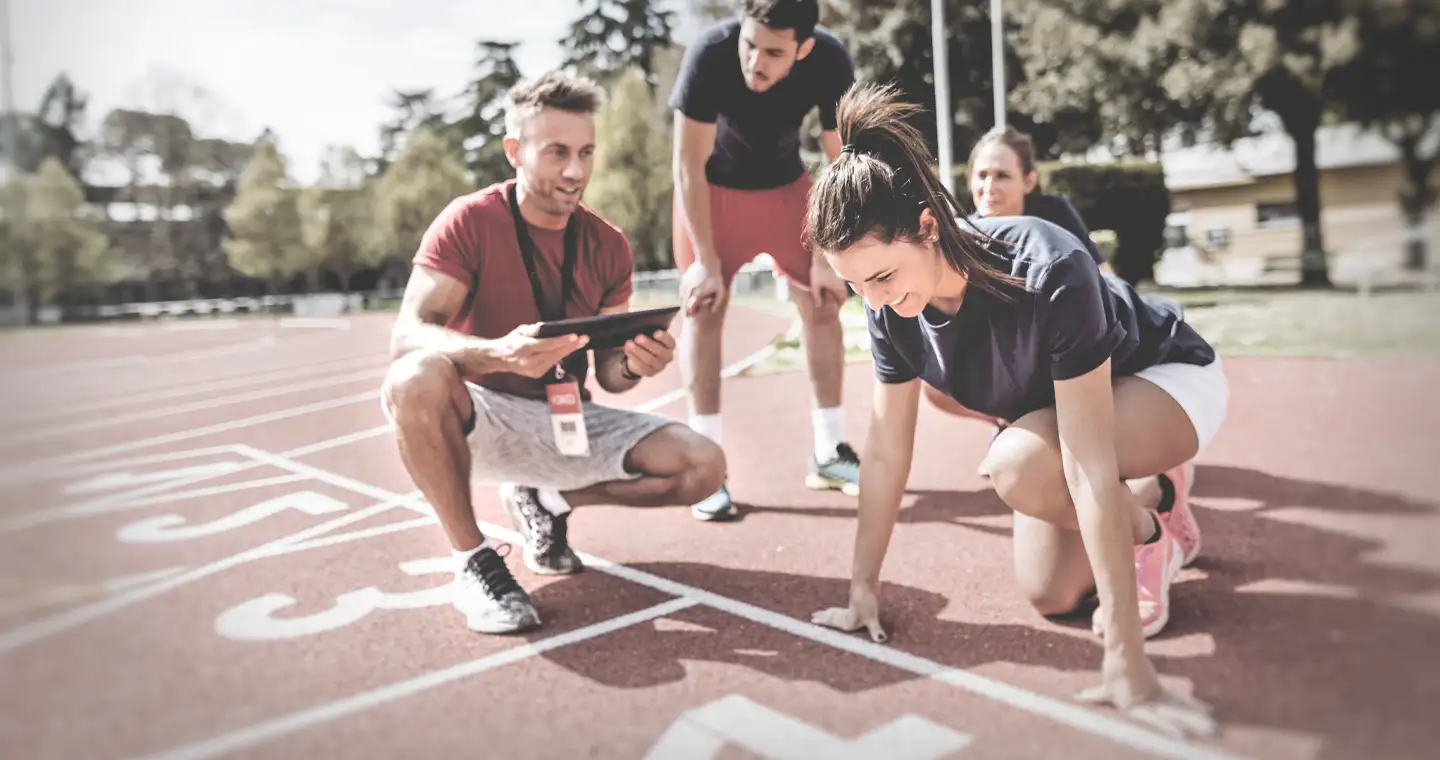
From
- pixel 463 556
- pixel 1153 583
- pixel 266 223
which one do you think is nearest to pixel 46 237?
pixel 266 223

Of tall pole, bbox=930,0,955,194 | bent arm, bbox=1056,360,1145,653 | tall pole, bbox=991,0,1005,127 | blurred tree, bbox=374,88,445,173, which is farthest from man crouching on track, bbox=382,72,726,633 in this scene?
tall pole, bbox=991,0,1005,127

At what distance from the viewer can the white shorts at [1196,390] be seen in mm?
1946

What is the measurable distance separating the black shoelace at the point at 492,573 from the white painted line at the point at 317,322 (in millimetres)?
1252

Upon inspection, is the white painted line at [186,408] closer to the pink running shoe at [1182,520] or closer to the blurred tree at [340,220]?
the blurred tree at [340,220]

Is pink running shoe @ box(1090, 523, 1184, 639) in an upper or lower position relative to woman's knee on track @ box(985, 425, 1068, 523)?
lower

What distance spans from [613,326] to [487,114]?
888 millimetres

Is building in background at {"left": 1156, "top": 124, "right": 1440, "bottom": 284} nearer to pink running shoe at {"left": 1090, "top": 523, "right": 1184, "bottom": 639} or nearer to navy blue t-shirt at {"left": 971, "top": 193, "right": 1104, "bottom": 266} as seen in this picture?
navy blue t-shirt at {"left": 971, "top": 193, "right": 1104, "bottom": 266}

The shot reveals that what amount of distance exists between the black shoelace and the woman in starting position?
0.72 metres

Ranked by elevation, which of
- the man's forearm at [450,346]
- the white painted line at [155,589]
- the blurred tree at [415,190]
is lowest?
the white painted line at [155,589]

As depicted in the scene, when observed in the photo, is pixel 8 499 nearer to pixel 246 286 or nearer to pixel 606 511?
pixel 246 286

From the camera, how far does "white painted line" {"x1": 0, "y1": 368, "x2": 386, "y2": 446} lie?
79.5 inches

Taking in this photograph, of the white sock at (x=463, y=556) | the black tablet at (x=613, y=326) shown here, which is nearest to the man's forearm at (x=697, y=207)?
the black tablet at (x=613, y=326)

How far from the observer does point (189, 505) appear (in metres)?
2.91

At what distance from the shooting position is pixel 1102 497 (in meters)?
1.58
